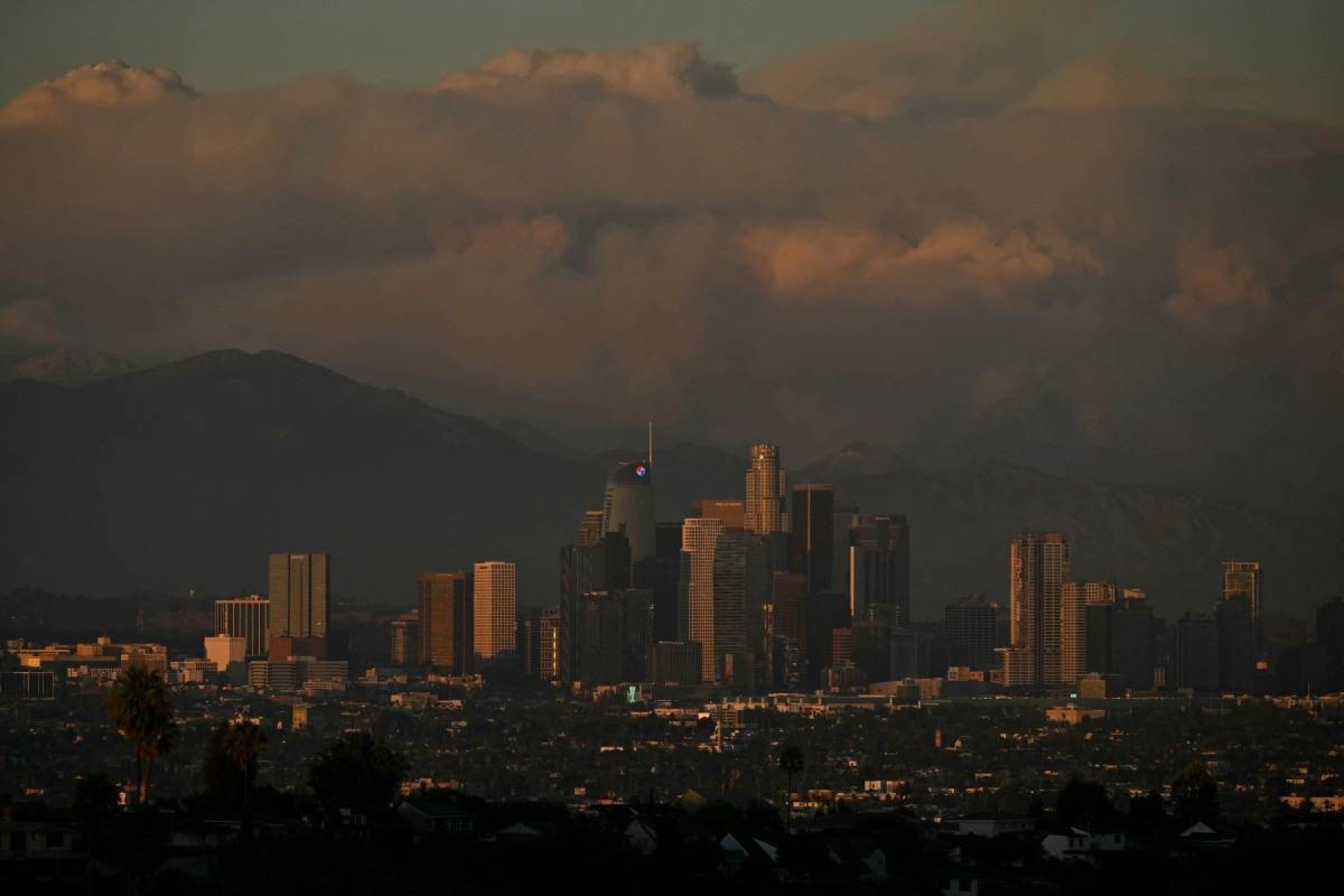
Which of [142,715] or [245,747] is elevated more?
[142,715]

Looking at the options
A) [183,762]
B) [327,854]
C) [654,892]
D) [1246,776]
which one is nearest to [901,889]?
[654,892]

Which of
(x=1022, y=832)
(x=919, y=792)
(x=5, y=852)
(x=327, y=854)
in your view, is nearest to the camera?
(x=327, y=854)

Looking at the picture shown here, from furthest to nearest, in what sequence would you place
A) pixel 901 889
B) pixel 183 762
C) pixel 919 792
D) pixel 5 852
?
pixel 919 792
pixel 183 762
pixel 901 889
pixel 5 852

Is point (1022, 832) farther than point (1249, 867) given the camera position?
→ Yes

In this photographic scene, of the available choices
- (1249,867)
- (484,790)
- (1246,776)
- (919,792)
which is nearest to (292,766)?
(484,790)

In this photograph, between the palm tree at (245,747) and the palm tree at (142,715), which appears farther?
the palm tree at (142,715)

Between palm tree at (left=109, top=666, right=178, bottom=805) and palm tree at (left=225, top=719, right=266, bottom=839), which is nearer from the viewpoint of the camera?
palm tree at (left=225, top=719, right=266, bottom=839)

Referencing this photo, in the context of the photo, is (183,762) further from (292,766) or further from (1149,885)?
(1149,885)

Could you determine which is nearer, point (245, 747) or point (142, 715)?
point (245, 747)
